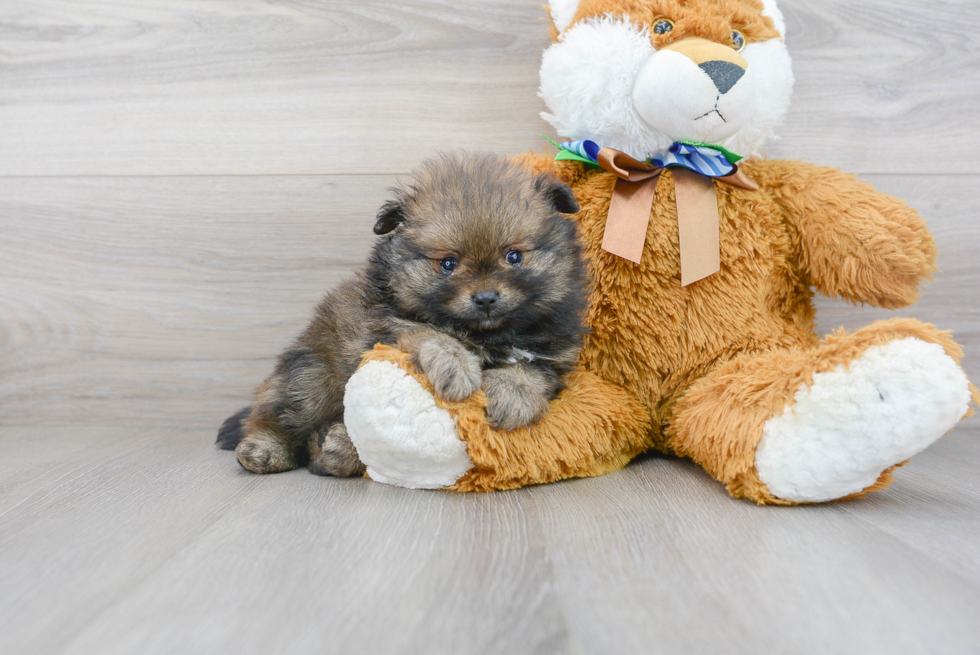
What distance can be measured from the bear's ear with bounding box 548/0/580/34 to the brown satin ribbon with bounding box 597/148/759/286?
32cm

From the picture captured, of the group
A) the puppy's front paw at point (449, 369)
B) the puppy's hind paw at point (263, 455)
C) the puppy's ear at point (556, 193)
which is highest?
the puppy's ear at point (556, 193)

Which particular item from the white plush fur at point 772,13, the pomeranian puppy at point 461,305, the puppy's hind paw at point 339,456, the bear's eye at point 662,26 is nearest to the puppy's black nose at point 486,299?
the pomeranian puppy at point 461,305

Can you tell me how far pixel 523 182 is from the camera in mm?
1250

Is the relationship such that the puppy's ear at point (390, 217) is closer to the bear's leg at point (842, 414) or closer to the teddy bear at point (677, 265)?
the teddy bear at point (677, 265)

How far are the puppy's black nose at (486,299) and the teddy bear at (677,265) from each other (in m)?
0.15

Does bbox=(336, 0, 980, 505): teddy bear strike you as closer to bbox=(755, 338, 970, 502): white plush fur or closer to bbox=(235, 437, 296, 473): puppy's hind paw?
bbox=(755, 338, 970, 502): white plush fur

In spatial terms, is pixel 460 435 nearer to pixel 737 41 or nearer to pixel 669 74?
pixel 669 74

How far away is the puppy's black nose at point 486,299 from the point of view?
1120mm

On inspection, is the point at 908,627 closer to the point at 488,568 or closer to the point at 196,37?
the point at 488,568

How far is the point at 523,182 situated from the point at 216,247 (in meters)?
0.92

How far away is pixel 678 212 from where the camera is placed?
1.34m

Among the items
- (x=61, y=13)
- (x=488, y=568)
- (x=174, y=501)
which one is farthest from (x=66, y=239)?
(x=488, y=568)

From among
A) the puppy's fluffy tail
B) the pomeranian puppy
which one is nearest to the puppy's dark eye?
the pomeranian puppy

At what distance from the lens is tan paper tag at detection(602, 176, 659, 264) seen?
1321 millimetres
